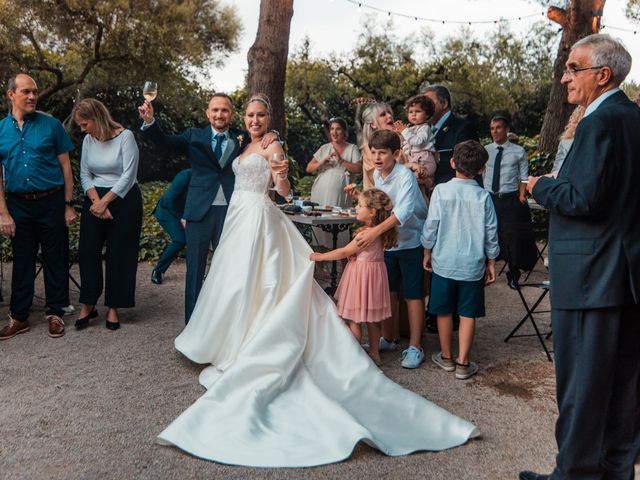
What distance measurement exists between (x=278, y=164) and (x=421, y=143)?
149cm

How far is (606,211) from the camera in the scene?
248cm

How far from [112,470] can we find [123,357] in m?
1.82

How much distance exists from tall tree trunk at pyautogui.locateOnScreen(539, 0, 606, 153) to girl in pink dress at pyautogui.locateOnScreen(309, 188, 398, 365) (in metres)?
8.07

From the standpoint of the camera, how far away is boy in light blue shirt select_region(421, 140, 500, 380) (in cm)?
431

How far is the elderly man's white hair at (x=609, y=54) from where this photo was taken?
99.8 inches

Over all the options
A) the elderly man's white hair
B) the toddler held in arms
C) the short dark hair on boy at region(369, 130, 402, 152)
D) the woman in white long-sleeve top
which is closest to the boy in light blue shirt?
the short dark hair on boy at region(369, 130, 402, 152)

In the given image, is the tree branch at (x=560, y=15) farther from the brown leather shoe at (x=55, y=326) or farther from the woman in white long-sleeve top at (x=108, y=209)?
the brown leather shoe at (x=55, y=326)

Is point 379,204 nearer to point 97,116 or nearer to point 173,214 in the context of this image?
point 97,116

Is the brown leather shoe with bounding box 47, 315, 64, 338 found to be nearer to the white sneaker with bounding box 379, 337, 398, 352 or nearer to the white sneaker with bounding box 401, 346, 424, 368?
the white sneaker with bounding box 379, 337, 398, 352

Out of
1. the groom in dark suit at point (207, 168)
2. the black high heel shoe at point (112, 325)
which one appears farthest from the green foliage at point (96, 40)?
the groom in dark suit at point (207, 168)

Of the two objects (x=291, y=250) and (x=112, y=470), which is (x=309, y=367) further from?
(x=112, y=470)

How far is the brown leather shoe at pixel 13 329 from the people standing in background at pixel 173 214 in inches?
82.5

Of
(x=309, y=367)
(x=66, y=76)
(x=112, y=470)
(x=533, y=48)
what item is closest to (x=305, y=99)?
(x=66, y=76)

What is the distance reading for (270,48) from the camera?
29.2 ft
